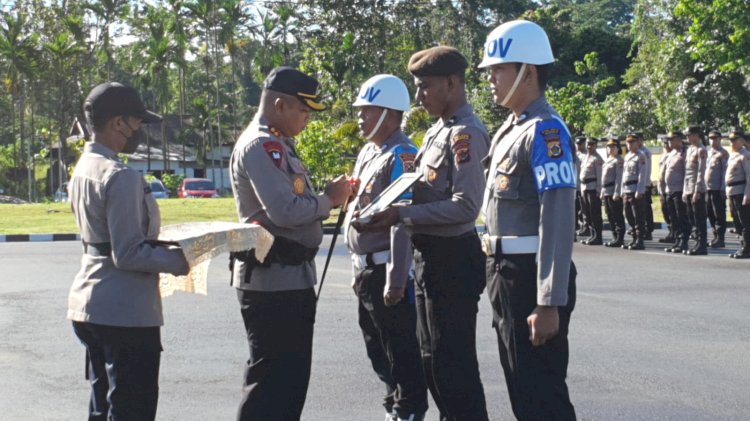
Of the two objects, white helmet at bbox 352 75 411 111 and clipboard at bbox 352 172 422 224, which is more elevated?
white helmet at bbox 352 75 411 111

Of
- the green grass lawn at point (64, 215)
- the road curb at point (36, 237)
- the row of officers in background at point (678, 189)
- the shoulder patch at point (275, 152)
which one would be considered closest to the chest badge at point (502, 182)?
the shoulder patch at point (275, 152)

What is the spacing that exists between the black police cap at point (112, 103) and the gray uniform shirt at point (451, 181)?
1.27 meters

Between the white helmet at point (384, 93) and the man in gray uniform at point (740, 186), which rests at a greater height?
the white helmet at point (384, 93)

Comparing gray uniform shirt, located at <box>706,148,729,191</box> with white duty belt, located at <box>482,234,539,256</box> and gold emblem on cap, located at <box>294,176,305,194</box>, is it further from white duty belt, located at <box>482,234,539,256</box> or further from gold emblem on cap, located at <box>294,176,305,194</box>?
white duty belt, located at <box>482,234,539,256</box>

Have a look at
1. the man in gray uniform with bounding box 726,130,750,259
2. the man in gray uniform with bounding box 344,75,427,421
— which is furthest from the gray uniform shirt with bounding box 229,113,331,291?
the man in gray uniform with bounding box 726,130,750,259

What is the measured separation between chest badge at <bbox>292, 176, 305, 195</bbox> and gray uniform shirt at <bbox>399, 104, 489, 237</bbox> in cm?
46

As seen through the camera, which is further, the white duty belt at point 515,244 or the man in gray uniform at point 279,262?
the man in gray uniform at point 279,262

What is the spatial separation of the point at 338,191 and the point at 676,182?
46.7 ft

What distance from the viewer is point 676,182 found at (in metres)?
18.4

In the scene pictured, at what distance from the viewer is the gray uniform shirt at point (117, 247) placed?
4379 mm

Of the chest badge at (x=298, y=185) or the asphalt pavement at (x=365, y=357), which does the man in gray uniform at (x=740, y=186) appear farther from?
the chest badge at (x=298, y=185)

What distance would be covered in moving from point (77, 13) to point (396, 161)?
6077 centimetres

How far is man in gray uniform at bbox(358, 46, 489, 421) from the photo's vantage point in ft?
16.6

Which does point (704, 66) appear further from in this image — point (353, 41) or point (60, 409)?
point (60, 409)
